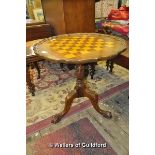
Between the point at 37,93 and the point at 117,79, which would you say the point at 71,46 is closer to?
the point at 37,93

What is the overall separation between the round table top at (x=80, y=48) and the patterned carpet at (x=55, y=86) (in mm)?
834

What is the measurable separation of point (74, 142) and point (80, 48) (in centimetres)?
89

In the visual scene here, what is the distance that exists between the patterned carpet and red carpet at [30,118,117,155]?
32 cm

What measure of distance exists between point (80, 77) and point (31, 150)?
840 mm

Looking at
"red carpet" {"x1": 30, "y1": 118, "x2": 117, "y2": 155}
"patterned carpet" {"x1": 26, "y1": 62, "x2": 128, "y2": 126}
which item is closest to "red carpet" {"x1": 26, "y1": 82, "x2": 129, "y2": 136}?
"patterned carpet" {"x1": 26, "y1": 62, "x2": 128, "y2": 126}

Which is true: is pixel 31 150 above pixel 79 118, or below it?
below

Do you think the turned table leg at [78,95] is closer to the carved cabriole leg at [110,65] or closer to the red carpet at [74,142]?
the red carpet at [74,142]

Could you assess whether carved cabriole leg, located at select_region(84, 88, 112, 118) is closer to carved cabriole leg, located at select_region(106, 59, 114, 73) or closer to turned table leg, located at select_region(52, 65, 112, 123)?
turned table leg, located at select_region(52, 65, 112, 123)

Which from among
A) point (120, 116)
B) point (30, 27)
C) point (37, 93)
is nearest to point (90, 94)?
point (120, 116)

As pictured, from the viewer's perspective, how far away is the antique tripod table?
4.12ft

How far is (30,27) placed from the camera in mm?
2832

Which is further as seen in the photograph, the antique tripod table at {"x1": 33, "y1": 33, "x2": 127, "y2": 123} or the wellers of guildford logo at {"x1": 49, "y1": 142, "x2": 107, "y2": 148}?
the wellers of guildford logo at {"x1": 49, "y1": 142, "x2": 107, "y2": 148}

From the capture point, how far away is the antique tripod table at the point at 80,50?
1.26m

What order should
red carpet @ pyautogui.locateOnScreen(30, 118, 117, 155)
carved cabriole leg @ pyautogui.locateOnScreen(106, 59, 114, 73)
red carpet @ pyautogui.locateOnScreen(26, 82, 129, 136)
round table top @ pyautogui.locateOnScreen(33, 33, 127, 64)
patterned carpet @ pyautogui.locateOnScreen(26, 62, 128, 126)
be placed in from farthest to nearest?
1. carved cabriole leg @ pyautogui.locateOnScreen(106, 59, 114, 73)
2. patterned carpet @ pyautogui.locateOnScreen(26, 62, 128, 126)
3. red carpet @ pyautogui.locateOnScreen(26, 82, 129, 136)
4. red carpet @ pyautogui.locateOnScreen(30, 118, 117, 155)
5. round table top @ pyautogui.locateOnScreen(33, 33, 127, 64)
